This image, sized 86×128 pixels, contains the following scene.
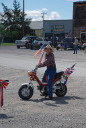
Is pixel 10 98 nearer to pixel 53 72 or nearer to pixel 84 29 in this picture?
pixel 53 72

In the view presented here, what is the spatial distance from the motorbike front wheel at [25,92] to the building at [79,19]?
40.3 metres

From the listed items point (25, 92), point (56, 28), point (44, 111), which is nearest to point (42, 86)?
point (25, 92)

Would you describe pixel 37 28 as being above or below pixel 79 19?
below

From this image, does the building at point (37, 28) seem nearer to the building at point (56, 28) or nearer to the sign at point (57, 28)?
the building at point (56, 28)

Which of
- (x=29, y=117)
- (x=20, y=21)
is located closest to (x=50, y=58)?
(x=29, y=117)

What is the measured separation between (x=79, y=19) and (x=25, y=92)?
4078cm

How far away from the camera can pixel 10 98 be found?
905 cm

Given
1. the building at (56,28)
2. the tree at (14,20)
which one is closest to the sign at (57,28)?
the building at (56,28)

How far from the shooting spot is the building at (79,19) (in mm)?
47959

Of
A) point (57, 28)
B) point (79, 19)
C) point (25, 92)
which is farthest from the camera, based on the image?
point (57, 28)

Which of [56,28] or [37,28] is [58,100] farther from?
[37,28]

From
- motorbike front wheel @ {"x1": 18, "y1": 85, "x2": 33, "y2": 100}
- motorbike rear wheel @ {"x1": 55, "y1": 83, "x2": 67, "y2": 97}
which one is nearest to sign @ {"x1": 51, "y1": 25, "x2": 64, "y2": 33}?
motorbike rear wheel @ {"x1": 55, "y1": 83, "x2": 67, "y2": 97}

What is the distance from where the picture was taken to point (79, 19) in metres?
48.4

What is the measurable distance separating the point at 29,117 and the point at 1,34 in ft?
222
